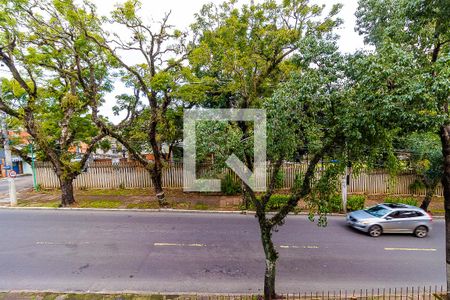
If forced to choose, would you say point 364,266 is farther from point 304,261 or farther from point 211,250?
point 211,250

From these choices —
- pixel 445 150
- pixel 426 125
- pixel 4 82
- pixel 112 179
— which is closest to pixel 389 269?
pixel 445 150

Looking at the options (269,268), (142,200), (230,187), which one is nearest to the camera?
(269,268)

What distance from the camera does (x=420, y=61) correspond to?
501 cm

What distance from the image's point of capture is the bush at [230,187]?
16077mm

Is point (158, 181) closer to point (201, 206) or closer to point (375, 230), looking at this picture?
point (201, 206)

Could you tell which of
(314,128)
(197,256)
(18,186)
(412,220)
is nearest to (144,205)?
(197,256)

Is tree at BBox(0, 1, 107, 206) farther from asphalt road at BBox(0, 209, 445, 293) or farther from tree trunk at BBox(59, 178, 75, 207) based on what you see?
asphalt road at BBox(0, 209, 445, 293)

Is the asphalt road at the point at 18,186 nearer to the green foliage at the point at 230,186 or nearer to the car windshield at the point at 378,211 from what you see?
the green foliage at the point at 230,186

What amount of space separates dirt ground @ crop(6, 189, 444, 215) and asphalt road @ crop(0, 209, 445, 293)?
2.42 metres

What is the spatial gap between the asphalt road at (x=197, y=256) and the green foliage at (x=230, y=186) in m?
4.73

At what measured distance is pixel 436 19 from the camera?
5008 millimetres

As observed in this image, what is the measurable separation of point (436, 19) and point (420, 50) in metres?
0.67

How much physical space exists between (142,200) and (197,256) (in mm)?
8553

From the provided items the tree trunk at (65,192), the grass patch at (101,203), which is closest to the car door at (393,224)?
the grass patch at (101,203)
